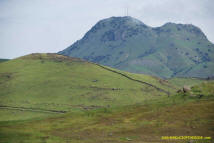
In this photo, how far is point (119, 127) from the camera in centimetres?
7500

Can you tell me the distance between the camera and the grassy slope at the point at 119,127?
60594 millimetres

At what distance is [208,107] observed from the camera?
8706 cm

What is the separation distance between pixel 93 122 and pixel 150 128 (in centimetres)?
2010

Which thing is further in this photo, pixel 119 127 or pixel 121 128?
pixel 119 127

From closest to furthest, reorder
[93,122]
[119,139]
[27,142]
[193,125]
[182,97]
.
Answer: [27,142]
[119,139]
[193,125]
[93,122]
[182,97]

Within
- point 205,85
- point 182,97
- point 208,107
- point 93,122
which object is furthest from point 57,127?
point 205,85

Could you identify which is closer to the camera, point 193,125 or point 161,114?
point 193,125

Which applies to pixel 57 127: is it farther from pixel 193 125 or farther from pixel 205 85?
pixel 205 85

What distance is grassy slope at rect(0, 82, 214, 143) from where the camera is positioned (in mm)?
60594

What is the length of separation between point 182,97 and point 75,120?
45.1m

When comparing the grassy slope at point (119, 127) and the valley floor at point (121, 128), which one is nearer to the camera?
the valley floor at point (121, 128)

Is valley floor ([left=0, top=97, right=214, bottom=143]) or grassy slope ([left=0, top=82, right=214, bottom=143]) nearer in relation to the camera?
valley floor ([left=0, top=97, right=214, bottom=143])

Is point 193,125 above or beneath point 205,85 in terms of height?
beneath

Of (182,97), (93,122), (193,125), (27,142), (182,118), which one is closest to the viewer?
(27,142)
